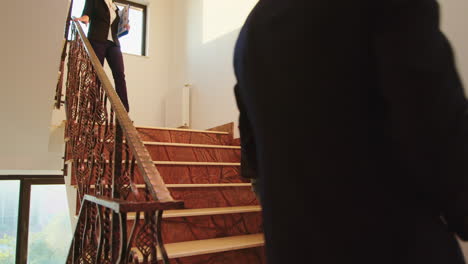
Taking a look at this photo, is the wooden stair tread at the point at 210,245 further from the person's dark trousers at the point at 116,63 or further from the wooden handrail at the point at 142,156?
the person's dark trousers at the point at 116,63

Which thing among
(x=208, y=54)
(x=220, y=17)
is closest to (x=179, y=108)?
(x=208, y=54)

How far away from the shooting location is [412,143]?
1.97 feet

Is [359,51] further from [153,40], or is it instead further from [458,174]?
[153,40]

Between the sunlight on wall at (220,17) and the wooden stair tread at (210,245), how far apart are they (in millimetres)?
3171

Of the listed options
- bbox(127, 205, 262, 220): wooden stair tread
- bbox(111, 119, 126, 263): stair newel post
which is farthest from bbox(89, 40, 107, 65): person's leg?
bbox(111, 119, 126, 263): stair newel post

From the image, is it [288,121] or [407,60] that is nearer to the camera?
[407,60]

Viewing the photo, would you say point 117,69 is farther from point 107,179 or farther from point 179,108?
point 179,108

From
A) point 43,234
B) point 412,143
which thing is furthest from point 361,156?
point 43,234

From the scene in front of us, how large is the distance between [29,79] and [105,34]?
2.93 ft

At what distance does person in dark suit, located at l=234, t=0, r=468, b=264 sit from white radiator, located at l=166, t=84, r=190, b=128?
4.84 metres

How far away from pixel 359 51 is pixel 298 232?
359 mm

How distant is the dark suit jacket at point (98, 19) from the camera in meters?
3.31

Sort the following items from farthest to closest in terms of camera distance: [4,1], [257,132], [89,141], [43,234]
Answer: [43,234] < [4,1] < [89,141] < [257,132]

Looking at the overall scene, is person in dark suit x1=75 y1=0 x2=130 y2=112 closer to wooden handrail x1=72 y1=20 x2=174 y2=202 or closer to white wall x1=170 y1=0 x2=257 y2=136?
wooden handrail x1=72 y1=20 x2=174 y2=202
